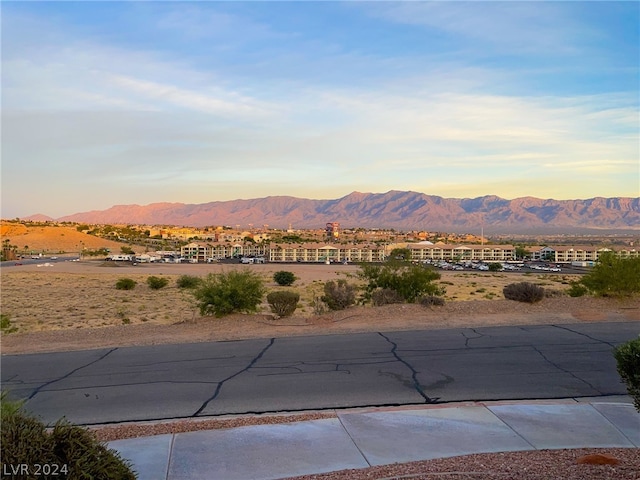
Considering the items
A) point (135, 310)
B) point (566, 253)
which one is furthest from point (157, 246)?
point (135, 310)

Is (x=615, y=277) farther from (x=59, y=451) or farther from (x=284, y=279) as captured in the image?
(x=284, y=279)

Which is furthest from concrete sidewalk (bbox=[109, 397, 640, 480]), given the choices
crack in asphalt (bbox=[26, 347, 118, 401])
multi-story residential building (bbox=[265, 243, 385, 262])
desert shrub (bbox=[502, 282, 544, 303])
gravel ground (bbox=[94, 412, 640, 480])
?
multi-story residential building (bbox=[265, 243, 385, 262])

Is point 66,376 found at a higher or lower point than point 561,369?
lower

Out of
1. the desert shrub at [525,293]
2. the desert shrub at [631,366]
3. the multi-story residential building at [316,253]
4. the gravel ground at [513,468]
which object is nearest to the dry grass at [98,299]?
the desert shrub at [525,293]

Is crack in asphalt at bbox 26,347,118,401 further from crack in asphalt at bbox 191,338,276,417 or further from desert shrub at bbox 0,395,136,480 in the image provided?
desert shrub at bbox 0,395,136,480

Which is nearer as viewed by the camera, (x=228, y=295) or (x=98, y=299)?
(x=228, y=295)

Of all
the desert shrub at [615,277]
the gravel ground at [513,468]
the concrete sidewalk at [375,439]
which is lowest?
the concrete sidewalk at [375,439]

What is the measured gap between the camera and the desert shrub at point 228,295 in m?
20.8

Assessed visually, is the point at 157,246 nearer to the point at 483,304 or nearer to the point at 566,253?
the point at 566,253

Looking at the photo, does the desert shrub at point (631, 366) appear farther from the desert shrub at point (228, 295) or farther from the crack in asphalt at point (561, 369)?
the desert shrub at point (228, 295)

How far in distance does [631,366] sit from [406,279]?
19.4 m

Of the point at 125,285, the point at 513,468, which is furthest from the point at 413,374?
the point at 125,285

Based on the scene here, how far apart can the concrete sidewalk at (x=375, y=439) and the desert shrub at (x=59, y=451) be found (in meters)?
1.97

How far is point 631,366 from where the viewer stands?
6.70 m
